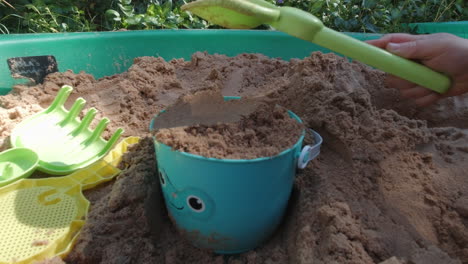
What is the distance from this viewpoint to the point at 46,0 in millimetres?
2037

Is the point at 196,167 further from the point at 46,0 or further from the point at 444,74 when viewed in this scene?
the point at 46,0

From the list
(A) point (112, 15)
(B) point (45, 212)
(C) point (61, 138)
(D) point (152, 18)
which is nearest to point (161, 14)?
(D) point (152, 18)

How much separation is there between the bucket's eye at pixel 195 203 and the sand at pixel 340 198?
0.16 meters

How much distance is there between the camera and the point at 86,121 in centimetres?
123

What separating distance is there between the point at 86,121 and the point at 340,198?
935 millimetres

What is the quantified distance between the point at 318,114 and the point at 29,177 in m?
0.93

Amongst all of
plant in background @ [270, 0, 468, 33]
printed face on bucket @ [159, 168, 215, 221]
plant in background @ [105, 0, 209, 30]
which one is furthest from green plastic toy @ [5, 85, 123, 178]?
plant in background @ [270, 0, 468, 33]

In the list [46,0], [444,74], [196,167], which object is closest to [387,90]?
[444,74]

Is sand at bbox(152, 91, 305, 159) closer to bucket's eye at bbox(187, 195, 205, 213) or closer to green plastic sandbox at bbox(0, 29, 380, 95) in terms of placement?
bucket's eye at bbox(187, 195, 205, 213)

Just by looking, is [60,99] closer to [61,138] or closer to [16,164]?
[61,138]

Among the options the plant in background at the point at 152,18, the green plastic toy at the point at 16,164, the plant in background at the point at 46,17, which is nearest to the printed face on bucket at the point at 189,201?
the green plastic toy at the point at 16,164

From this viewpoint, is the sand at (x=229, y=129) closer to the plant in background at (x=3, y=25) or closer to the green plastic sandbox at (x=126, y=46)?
the green plastic sandbox at (x=126, y=46)

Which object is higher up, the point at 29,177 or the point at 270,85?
the point at 270,85

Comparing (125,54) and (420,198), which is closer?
(420,198)
